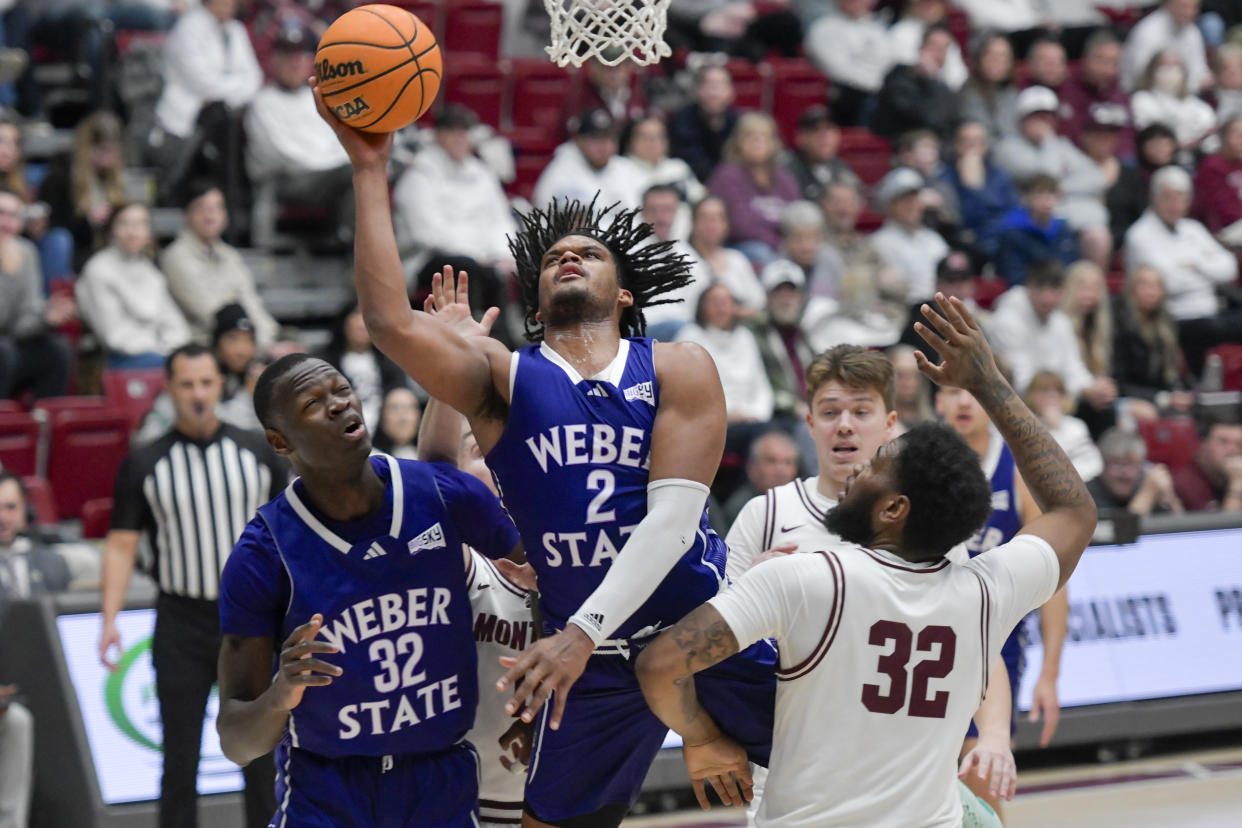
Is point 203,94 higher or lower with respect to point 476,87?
lower

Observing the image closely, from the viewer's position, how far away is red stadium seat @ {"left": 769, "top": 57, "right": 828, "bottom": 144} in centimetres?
1348

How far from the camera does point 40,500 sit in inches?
341

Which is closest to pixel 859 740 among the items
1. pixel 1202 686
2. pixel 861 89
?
pixel 1202 686

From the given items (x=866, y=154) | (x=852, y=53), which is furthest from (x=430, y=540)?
(x=852, y=53)

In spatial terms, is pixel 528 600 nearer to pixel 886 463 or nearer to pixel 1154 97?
pixel 886 463

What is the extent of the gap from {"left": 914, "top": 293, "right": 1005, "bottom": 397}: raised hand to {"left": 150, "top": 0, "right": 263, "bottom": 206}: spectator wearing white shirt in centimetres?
745

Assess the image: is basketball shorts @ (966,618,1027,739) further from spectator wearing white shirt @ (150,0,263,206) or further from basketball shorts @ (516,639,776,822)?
spectator wearing white shirt @ (150,0,263,206)

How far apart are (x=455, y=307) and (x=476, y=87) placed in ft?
26.3

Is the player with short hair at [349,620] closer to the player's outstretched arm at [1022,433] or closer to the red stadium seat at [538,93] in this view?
the player's outstretched arm at [1022,433]

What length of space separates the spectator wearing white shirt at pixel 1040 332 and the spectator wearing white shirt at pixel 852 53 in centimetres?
309

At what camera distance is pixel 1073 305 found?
1138 centimetres

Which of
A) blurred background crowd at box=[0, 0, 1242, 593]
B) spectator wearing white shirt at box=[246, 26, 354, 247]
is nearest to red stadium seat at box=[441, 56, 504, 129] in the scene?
blurred background crowd at box=[0, 0, 1242, 593]

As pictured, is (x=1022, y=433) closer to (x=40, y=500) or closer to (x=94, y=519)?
(x=40, y=500)

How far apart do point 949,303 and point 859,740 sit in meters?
1.01
